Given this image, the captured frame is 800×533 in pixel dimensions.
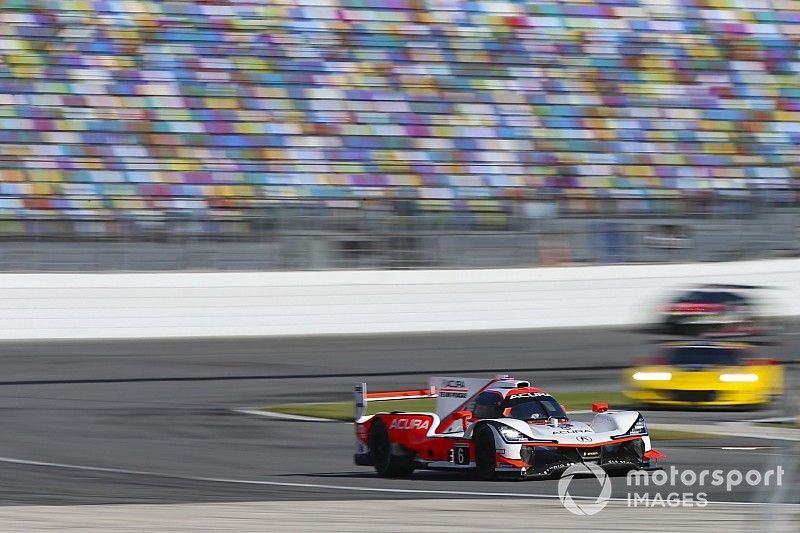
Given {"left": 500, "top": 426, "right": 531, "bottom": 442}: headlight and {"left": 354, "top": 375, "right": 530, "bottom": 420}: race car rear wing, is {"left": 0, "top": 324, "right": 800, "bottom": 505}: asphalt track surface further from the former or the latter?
{"left": 354, "top": 375, "right": 530, "bottom": 420}: race car rear wing

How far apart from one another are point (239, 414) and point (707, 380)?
15.2 ft

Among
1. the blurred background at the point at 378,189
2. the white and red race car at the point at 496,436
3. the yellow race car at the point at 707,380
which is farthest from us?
the blurred background at the point at 378,189

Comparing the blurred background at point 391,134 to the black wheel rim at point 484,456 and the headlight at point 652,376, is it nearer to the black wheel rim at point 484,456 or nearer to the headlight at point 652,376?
the headlight at point 652,376

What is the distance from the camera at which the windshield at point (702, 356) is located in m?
13.1

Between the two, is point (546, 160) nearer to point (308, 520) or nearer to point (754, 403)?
point (754, 403)

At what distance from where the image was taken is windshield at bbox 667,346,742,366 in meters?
13.1

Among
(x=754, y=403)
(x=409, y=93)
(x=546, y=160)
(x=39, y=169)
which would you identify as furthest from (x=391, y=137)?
(x=754, y=403)

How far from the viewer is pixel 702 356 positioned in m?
13.3

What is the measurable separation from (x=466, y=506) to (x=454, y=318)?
12586 mm

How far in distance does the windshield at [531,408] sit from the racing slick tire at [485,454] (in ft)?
0.76

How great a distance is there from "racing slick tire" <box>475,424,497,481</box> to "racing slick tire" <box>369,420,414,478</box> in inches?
23.7

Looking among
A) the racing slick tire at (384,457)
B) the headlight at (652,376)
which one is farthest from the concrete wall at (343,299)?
the racing slick tire at (384,457)

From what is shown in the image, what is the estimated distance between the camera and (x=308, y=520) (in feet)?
21.9

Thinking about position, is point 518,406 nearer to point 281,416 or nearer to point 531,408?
point 531,408
